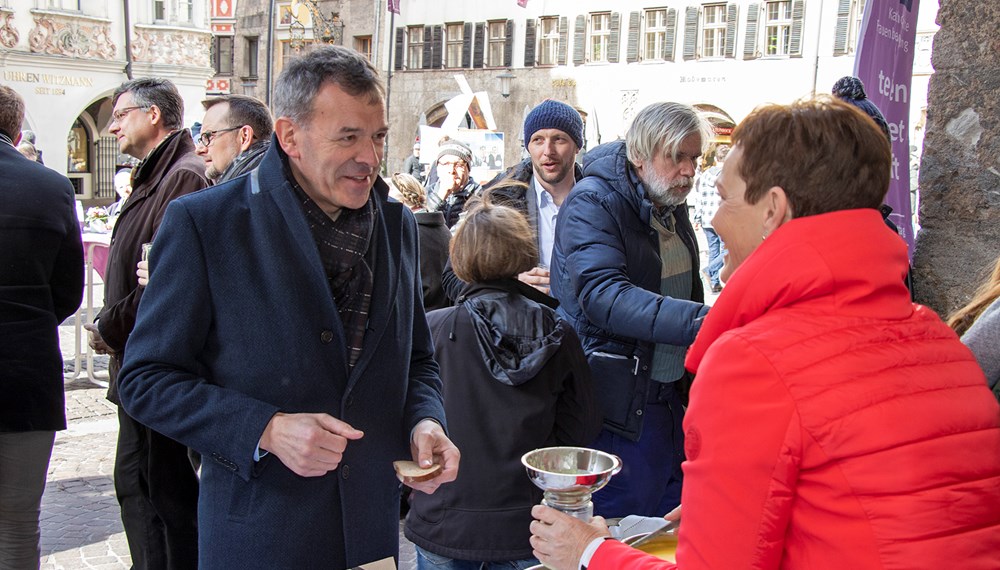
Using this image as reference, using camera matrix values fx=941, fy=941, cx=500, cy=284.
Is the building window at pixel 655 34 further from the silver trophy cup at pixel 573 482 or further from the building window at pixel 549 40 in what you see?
the silver trophy cup at pixel 573 482

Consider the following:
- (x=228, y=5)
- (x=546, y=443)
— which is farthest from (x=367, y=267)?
(x=228, y=5)

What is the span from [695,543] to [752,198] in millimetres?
602

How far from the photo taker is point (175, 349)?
213cm

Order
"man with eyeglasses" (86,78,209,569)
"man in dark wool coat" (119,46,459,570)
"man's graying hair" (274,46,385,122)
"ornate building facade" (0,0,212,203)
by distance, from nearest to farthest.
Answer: "man in dark wool coat" (119,46,459,570)
"man's graying hair" (274,46,385,122)
"man with eyeglasses" (86,78,209,569)
"ornate building facade" (0,0,212,203)

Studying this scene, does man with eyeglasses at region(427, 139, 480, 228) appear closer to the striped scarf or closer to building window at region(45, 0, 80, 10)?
the striped scarf

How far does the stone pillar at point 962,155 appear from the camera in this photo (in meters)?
3.31

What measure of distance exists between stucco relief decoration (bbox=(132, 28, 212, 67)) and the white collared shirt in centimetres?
2469

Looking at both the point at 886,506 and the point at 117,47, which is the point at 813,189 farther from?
the point at 117,47

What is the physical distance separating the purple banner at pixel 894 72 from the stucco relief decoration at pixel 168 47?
2543 centimetres

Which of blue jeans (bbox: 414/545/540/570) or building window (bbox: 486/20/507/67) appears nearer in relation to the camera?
blue jeans (bbox: 414/545/540/570)

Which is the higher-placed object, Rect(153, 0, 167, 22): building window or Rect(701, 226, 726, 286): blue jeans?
Rect(153, 0, 167, 22): building window

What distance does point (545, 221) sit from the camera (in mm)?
4742

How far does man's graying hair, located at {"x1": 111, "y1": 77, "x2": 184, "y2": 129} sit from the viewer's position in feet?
13.8

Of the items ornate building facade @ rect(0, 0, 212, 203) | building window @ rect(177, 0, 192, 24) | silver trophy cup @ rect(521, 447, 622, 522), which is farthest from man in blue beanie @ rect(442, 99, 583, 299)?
building window @ rect(177, 0, 192, 24)
